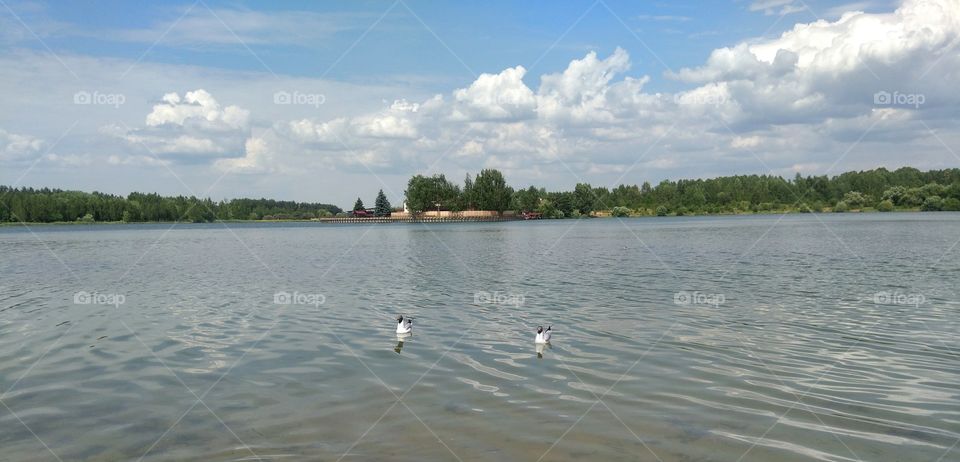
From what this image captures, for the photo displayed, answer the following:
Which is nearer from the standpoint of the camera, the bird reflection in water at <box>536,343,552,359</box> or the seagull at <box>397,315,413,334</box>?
the bird reflection in water at <box>536,343,552,359</box>

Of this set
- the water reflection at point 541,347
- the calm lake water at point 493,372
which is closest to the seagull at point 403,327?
the calm lake water at point 493,372

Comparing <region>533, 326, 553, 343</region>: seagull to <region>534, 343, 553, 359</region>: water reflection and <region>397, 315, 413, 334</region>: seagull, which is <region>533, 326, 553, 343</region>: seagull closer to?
<region>534, 343, 553, 359</region>: water reflection

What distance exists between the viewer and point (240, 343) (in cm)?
2097

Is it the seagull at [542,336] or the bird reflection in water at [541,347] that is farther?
the seagull at [542,336]

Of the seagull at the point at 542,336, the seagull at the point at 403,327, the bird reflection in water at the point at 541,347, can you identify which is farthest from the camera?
the seagull at the point at 403,327

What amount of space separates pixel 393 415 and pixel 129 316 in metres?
18.4

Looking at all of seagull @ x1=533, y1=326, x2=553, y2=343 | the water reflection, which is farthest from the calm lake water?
seagull @ x1=533, y1=326, x2=553, y2=343

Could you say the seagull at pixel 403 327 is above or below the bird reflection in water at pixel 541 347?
above

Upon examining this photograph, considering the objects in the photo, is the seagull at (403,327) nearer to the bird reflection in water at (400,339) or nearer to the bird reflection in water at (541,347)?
the bird reflection in water at (400,339)

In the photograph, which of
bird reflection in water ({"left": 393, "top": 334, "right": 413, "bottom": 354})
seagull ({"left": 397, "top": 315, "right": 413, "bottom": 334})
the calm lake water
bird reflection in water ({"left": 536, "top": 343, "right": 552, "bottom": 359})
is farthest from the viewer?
seagull ({"left": 397, "top": 315, "right": 413, "bottom": 334})

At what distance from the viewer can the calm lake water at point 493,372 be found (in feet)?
38.1

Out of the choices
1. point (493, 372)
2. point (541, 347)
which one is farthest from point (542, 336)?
point (493, 372)

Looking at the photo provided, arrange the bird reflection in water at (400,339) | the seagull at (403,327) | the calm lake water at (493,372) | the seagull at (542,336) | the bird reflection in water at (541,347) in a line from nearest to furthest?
the calm lake water at (493,372), the bird reflection in water at (541,347), the seagull at (542,336), the bird reflection in water at (400,339), the seagull at (403,327)

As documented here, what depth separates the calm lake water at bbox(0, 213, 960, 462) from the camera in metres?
11.6
